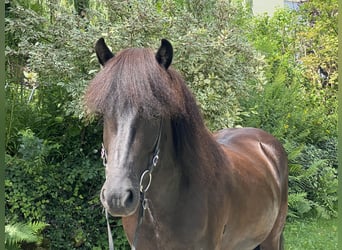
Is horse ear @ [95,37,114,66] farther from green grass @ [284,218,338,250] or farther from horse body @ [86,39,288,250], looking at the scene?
green grass @ [284,218,338,250]

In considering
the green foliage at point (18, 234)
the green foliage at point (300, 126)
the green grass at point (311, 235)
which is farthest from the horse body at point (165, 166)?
the green foliage at point (300, 126)

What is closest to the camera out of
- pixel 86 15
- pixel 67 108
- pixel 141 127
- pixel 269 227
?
pixel 141 127

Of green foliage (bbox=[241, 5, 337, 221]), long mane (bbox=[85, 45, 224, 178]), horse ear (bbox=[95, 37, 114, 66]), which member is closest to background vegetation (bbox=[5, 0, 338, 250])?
green foliage (bbox=[241, 5, 337, 221])

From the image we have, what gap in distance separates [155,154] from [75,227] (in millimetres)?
2748

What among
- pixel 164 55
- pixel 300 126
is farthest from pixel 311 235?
pixel 164 55

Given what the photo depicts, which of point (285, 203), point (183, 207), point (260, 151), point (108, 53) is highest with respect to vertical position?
point (108, 53)

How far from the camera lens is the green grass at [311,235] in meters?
5.53

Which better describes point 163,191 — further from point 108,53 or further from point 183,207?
point 108,53

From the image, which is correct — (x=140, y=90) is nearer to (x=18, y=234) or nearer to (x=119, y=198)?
(x=119, y=198)

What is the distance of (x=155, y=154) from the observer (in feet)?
6.19

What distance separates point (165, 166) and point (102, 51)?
58cm

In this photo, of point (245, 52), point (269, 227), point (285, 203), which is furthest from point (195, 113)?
point (245, 52)

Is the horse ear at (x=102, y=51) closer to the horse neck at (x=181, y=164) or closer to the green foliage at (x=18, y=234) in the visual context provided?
the horse neck at (x=181, y=164)

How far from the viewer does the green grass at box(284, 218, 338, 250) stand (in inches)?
218
